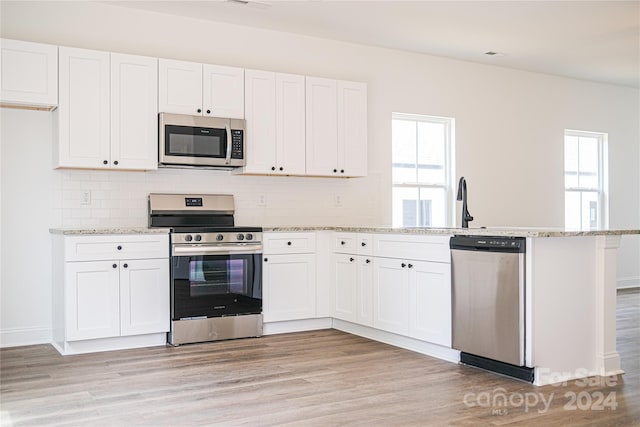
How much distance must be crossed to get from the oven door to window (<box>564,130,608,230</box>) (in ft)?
14.7

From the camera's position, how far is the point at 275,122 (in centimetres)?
545

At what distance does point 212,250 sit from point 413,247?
1528mm

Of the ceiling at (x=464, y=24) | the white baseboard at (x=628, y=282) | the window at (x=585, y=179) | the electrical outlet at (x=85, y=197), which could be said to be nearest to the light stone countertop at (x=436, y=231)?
the electrical outlet at (x=85, y=197)

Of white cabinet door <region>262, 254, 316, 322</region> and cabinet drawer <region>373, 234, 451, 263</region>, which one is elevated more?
cabinet drawer <region>373, 234, 451, 263</region>

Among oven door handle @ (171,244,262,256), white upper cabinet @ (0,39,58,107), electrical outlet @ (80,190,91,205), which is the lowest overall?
oven door handle @ (171,244,262,256)

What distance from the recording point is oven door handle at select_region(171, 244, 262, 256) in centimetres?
470

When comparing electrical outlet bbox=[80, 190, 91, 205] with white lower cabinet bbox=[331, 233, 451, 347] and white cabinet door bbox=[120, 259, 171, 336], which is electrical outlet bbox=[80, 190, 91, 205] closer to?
white cabinet door bbox=[120, 259, 171, 336]

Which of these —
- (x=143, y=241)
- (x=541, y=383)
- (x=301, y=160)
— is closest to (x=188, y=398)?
(x=143, y=241)

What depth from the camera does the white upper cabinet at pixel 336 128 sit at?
563 centimetres

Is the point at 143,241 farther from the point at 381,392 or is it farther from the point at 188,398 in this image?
the point at 381,392

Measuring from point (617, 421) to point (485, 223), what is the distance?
418 centimetres

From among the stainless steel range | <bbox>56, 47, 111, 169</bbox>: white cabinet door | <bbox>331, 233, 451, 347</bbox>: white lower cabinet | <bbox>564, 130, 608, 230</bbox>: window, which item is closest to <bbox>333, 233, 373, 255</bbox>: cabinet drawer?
<bbox>331, 233, 451, 347</bbox>: white lower cabinet

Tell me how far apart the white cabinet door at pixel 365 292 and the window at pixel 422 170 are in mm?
1573

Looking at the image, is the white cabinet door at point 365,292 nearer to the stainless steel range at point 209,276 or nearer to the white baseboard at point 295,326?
the white baseboard at point 295,326
